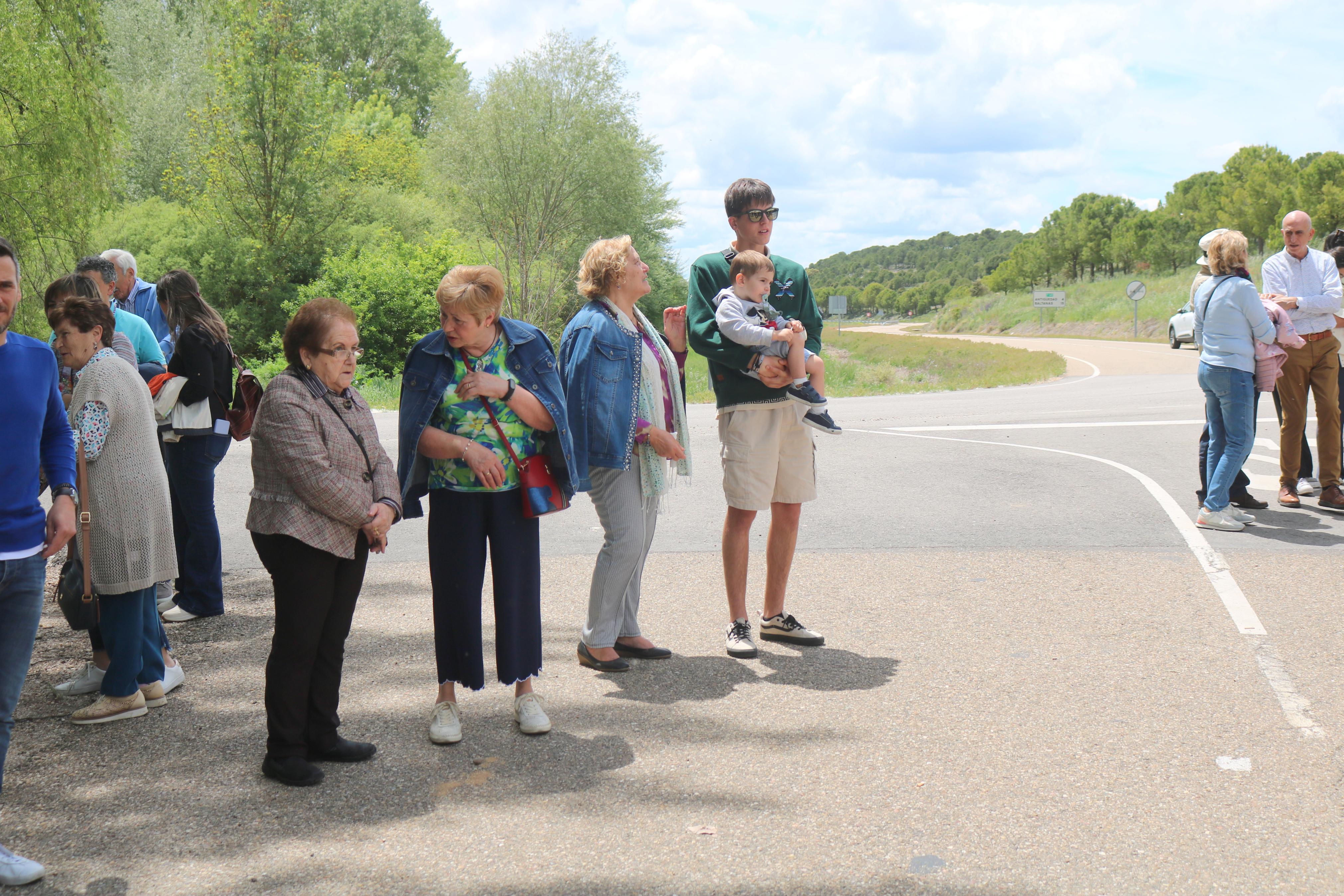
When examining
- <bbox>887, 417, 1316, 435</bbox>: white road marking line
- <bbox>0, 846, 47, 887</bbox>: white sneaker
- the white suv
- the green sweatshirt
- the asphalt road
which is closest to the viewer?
<bbox>0, 846, 47, 887</bbox>: white sneaker

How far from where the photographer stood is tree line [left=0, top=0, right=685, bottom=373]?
9523 millimetres

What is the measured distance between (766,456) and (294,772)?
250cm

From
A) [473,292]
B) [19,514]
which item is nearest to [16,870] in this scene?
[19,514]

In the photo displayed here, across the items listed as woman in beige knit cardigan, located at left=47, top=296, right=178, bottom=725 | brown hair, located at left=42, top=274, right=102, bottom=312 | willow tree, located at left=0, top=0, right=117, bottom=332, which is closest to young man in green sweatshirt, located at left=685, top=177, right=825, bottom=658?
woman in beige knit cardigan, located at left=47, top=296, right=178, bottom=725

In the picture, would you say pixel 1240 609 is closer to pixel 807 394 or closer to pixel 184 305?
pixel 807 394

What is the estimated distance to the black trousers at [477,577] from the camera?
4.16 metres

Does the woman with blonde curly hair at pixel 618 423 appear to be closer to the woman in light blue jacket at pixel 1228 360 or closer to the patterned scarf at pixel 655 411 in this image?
the patterned scarf at pixel 655 411

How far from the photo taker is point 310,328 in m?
3.78

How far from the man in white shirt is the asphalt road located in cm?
121

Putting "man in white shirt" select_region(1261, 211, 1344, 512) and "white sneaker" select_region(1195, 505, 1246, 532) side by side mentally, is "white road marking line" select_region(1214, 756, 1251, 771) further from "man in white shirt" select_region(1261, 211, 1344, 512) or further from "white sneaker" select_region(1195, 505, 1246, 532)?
"man in white shirt" select_region(1261, 211, 1344, 512)

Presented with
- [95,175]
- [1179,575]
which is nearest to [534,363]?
[1179,575]

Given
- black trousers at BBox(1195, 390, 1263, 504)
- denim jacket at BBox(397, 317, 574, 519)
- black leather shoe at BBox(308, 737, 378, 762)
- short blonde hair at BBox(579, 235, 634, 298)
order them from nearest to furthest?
black leather shoe at BBox(308, 737, 378, 762)
denim jacket at BBox(397, 317, 574, 519)
short blonde hair at BBox(579, 235, 634, 298)
black trousers at BBox(1195, 390, 1263, 504)

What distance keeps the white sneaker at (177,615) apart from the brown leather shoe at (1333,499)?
792cm

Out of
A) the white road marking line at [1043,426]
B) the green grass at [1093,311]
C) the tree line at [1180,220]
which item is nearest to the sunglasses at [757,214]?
the white road marking line at [1043,426]
